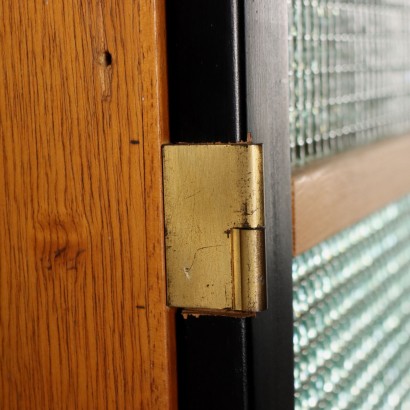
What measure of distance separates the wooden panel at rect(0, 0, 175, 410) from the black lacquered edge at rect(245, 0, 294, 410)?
73 millimetres

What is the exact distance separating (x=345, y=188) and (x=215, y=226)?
350 mm

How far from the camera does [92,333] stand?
2.08ft

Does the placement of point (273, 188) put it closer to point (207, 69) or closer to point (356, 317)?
point (207, 69)

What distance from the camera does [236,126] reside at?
0.59 metres

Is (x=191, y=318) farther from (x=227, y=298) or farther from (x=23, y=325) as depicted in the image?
(x=23, y=325)

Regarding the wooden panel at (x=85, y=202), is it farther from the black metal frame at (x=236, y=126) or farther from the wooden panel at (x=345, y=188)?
the wooden panel at (x=345, y=188)

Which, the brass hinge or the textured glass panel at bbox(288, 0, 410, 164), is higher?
the textured glass panel at bbox(288, 0, 410, 164)

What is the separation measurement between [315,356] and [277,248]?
279 millimetres

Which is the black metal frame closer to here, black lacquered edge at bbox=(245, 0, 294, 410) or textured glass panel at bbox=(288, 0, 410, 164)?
black lacquered edge at bbox=(245, 0, 294, 410)

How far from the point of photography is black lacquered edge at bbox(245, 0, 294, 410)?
61 cm

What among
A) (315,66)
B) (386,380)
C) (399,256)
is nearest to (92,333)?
(315,66)

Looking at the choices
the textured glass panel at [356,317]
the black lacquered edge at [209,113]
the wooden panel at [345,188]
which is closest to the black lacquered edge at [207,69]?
the black lacquered edge at [209,113]

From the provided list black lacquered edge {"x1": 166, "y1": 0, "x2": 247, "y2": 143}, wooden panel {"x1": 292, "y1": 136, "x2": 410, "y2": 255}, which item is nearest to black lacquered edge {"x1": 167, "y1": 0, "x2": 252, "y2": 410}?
black lacquered edge {"x1": 166, "y1": 0, "x2": 247, "y2": 143}

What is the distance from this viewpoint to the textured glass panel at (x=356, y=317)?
862 mm
